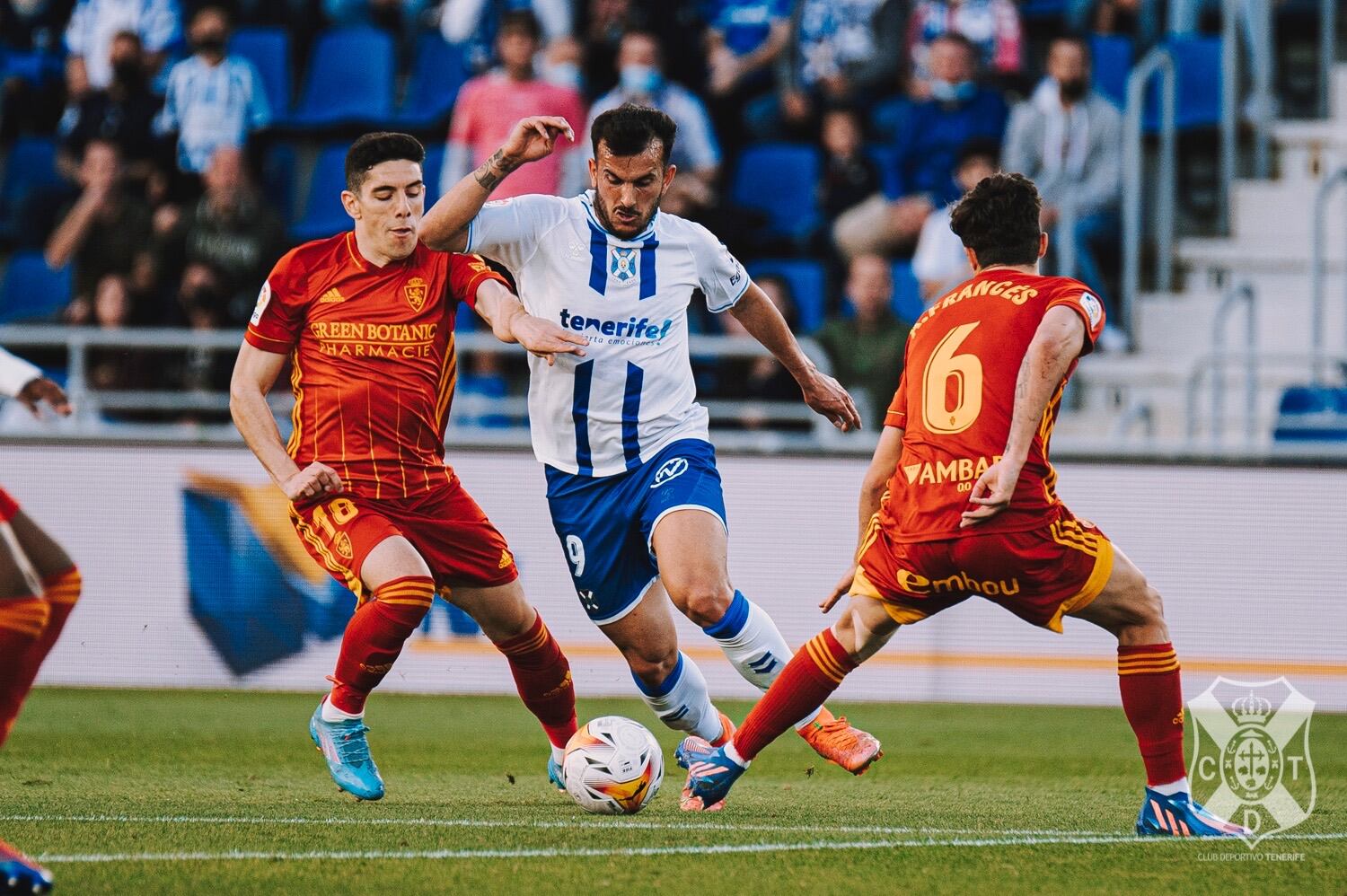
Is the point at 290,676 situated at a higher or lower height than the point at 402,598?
lower

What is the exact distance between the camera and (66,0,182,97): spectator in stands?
14.6m

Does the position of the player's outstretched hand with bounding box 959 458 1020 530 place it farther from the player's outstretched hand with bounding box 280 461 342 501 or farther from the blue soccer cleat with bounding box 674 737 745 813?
the player's outstretched hand with bounding box 280 461 342 501

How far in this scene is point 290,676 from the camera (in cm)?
1048

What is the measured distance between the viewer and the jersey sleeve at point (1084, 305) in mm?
5297

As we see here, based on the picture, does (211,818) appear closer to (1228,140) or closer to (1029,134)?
(1029,134)

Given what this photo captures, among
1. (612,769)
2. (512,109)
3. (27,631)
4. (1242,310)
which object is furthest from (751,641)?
(1242,310)

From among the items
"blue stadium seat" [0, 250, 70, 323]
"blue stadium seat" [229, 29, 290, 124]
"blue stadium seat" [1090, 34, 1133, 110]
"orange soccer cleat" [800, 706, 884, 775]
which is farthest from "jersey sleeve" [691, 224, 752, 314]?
"blue stadium seat" [229, 29, 290, 124]

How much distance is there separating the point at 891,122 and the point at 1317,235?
343 centimetres

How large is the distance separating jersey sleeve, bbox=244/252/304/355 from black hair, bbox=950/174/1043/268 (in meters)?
2.41

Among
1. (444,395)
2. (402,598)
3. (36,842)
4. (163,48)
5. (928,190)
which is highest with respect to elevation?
(163,48)

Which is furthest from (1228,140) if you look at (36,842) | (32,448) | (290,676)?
(36,842)

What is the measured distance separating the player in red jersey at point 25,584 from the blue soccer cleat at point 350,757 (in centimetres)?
147

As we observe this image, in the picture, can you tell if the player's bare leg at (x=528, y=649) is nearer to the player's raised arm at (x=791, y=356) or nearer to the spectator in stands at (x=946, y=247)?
the player's raised arm at (x=791, y=356)

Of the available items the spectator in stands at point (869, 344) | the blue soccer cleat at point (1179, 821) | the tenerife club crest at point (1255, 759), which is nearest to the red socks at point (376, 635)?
the blue soccer cleat at point (1179, 821)
